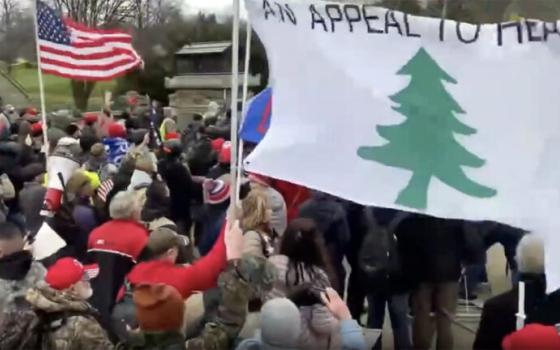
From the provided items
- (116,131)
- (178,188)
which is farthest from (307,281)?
(116,131)

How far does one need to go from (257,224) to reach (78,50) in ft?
16.3

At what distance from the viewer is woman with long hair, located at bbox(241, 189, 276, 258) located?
19.4ft

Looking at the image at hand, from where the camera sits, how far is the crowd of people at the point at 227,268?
4328mm

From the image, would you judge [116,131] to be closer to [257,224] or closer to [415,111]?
[257,224]

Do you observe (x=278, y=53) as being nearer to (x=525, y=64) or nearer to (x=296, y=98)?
(x=296, y=98)

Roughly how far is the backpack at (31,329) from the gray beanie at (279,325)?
Answer: 0.80 metres

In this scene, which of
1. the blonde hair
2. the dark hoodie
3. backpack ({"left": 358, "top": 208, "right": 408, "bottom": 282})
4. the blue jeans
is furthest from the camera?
the dark hoodie

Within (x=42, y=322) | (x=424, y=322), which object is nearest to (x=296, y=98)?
(x=42, y=322)

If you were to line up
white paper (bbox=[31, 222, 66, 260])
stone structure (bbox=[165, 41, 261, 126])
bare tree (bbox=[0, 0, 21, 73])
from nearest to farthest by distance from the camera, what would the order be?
white paper (bbox=[31, 222, 66, 260]) < stone structure (bbox=[165, 41, 261, 126]) < bare tree (bbox=[0, 0, 21, 73])

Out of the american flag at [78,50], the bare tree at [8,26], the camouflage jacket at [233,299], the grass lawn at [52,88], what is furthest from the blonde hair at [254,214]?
the bare tree at [8,26]

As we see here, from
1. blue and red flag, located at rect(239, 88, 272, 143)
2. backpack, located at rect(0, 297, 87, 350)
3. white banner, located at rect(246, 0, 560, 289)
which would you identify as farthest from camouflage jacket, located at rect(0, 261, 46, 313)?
blue and red flag, located at rect(239, 88, 272, 143)

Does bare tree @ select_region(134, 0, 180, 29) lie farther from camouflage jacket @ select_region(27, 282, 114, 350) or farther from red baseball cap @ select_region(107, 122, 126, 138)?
camouflage jacket @ select_region(27, 282, 114, 350)

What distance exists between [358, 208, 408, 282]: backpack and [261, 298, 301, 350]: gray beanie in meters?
2.54

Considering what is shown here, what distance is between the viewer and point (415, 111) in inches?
182
